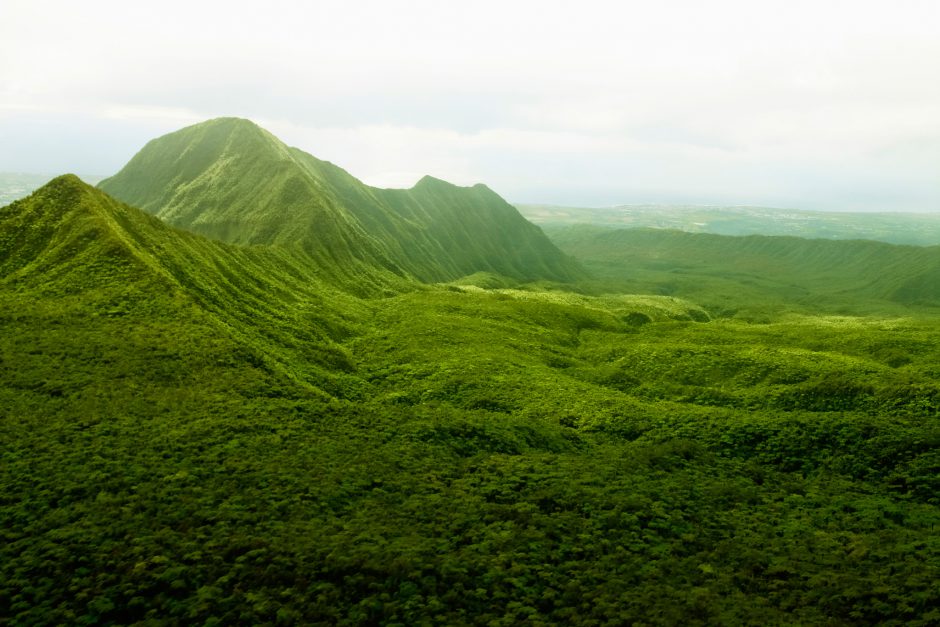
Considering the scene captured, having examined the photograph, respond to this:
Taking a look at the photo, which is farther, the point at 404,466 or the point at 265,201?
the point at 265,201

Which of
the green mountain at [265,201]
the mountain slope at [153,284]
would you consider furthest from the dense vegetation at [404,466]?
the green mountain at [265,201]

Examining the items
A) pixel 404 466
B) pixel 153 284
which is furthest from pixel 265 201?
pixel 404 466

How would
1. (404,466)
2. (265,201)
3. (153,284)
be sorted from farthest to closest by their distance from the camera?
1. (265,201)
2. (153,284)
3. (404,466)

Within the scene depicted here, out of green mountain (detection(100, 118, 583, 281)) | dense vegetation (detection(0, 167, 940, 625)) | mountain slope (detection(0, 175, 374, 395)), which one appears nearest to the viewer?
dense vegetation (detection(0, 167, 940, 625))

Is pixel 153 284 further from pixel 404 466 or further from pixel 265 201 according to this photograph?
pixel 265 201

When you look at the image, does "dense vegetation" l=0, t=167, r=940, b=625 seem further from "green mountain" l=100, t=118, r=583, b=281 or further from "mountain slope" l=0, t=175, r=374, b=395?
"green mountain" l=100, t=118, r=583, b=281

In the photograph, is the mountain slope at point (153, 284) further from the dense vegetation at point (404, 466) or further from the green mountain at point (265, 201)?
the green mountain at point (265, 201)

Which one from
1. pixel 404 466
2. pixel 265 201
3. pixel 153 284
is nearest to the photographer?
pixel 404 466

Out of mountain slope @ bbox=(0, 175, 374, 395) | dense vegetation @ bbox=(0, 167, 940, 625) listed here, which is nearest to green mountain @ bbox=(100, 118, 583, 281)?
mountain slope @ bbox=(0, 175, 374, 395)

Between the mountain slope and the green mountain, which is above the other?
the green mountain
